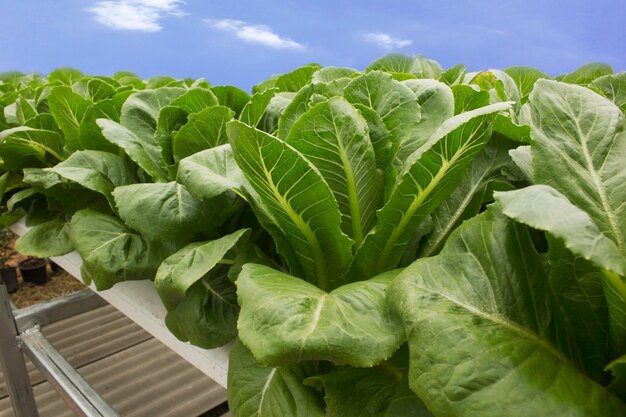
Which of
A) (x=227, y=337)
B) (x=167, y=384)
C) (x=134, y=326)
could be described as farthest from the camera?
(x=134, y=326)

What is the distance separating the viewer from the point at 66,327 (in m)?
2.92

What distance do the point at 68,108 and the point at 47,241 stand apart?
33 cm

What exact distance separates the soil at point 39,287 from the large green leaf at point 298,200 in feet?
10.1

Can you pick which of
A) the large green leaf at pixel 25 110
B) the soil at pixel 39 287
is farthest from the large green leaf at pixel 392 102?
the soil at pixel 39 287

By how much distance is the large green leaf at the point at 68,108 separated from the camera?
1244 millimetres

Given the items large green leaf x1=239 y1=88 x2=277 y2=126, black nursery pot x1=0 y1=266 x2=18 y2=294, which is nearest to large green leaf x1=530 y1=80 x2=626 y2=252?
large green leaf x1=239 y1=88 x2=277 y2=126

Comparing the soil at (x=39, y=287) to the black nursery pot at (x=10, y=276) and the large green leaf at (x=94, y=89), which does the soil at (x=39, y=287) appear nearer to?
the black nursery pot at (x=10, y=276)

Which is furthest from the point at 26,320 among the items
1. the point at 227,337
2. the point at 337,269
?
the point at 337,269

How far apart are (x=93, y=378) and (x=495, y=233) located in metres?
2.37

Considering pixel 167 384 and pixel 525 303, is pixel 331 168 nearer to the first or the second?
pixel 525 303

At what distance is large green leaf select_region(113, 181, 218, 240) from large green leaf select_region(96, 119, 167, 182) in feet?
0.49

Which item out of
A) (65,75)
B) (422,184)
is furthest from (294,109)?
(65,75)

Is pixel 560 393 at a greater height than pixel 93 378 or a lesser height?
greater

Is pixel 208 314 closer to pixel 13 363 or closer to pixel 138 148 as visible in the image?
pixel 138 148
